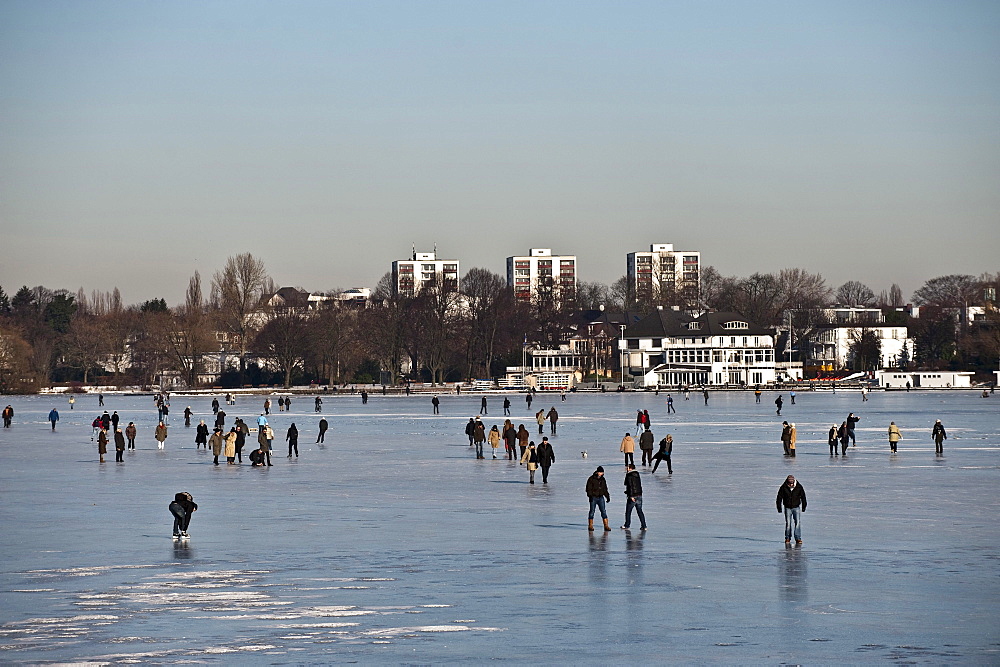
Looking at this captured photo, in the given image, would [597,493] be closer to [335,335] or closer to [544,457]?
[544,457]

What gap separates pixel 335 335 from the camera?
134 meters

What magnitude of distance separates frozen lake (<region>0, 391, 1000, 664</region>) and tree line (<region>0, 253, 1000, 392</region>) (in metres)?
98.8

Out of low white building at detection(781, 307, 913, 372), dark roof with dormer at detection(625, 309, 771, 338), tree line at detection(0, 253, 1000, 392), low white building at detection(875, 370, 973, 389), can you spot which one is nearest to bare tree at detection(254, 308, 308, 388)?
tree line at detection(0, 253, 1000, 392)

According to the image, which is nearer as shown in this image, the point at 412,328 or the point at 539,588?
the point at 539,588

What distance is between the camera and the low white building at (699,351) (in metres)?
143

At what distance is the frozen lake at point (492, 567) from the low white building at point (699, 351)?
107 metres

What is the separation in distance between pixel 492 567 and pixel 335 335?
117 metres

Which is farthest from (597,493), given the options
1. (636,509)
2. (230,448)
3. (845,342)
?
(845,342)

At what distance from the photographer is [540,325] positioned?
150 metres

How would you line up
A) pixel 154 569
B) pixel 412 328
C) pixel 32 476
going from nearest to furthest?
pixel 154 569, pixel 32 476, pixel 412 328

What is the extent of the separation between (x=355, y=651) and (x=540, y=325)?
13690cm

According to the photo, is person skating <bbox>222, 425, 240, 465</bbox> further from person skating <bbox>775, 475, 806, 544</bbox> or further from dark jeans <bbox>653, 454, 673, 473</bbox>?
person skating <bbox>775, 475, 806, 544</bbox>

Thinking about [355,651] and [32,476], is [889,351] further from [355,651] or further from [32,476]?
[355,651]

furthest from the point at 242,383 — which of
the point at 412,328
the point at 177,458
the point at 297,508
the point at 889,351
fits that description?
the point at 297,508
